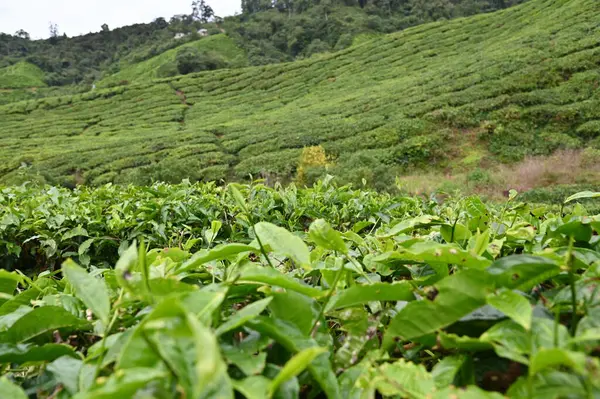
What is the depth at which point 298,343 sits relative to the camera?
54cm

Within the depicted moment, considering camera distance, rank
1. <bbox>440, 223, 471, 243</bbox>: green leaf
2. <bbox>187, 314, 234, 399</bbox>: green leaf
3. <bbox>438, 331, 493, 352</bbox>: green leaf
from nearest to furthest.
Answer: <bbox>187, 314, 234, 399</bbox>: green leaf, <bbox>438, 331, 493, 352</bbox>: green leaf, <bbox>440, 223, 471, 243</bbox>: green leaf

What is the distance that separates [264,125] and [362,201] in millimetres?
19770

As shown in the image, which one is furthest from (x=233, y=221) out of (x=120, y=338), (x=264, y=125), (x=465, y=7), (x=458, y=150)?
(x=465, y=7)

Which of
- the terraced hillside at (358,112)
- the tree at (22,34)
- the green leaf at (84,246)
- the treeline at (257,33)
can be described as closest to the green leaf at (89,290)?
the green leaf at (84,246)

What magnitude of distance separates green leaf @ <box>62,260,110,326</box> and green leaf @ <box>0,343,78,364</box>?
0.07 metres

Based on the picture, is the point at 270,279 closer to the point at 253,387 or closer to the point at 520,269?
the point at 253,387

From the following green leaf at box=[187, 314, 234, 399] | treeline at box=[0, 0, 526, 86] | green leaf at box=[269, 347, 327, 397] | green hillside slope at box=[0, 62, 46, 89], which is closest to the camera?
green leaf at box=[187, 314, 234, 399]

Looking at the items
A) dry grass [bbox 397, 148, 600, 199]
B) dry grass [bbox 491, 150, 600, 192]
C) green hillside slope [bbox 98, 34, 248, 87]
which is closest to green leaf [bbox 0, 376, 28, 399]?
dry grass [bbox 397, 148, 600, 199]

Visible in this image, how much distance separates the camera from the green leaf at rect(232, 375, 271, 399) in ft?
1.39

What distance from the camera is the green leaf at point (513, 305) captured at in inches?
18.5

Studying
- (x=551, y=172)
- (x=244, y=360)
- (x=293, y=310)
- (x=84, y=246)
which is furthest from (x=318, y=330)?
(x=551, y=172)

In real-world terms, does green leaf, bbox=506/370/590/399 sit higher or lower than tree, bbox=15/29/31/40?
lower

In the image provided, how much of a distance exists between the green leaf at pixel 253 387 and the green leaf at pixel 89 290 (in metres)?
0.25

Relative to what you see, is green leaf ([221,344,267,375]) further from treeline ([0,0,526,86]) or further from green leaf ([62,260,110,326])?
treeline ([0,0,526,86])
